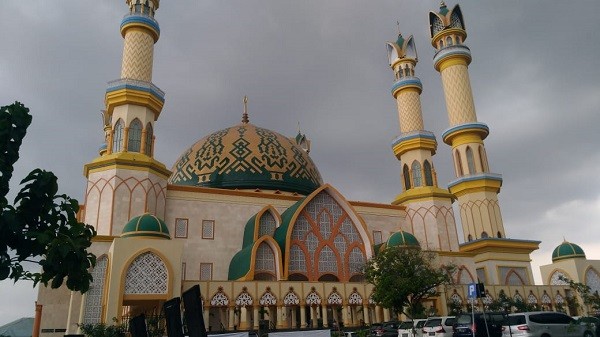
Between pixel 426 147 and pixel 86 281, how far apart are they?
1030 inches

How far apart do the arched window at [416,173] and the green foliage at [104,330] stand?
758 inches

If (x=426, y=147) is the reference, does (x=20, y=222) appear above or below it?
below

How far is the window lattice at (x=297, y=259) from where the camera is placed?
23297 millimetres

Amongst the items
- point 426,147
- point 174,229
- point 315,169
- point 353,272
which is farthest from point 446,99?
point 174,229

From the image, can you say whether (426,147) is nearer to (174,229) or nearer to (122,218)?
(174,229)

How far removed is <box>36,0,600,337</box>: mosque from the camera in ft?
65.1

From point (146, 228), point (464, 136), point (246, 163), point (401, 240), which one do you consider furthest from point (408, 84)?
point (146, 228)

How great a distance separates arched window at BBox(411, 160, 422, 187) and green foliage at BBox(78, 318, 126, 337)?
1926cm

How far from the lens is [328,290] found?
72.7 feet

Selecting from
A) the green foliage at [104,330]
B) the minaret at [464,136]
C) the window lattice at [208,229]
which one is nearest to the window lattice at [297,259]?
the window lattice at [208,229]

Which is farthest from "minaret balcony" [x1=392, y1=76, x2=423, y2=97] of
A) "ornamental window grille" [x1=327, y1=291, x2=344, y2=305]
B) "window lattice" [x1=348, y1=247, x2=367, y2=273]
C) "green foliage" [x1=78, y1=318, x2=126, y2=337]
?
"green foliage" [x1=78, y1=318, x2=126, y2=337]

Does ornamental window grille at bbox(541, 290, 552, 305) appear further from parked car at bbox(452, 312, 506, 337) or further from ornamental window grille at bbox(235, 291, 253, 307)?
ornamental window grille at bbox(235, 291, 253, 307)

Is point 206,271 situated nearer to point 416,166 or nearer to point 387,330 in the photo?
point 387,330

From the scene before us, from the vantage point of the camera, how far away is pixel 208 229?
2514 centimetres
